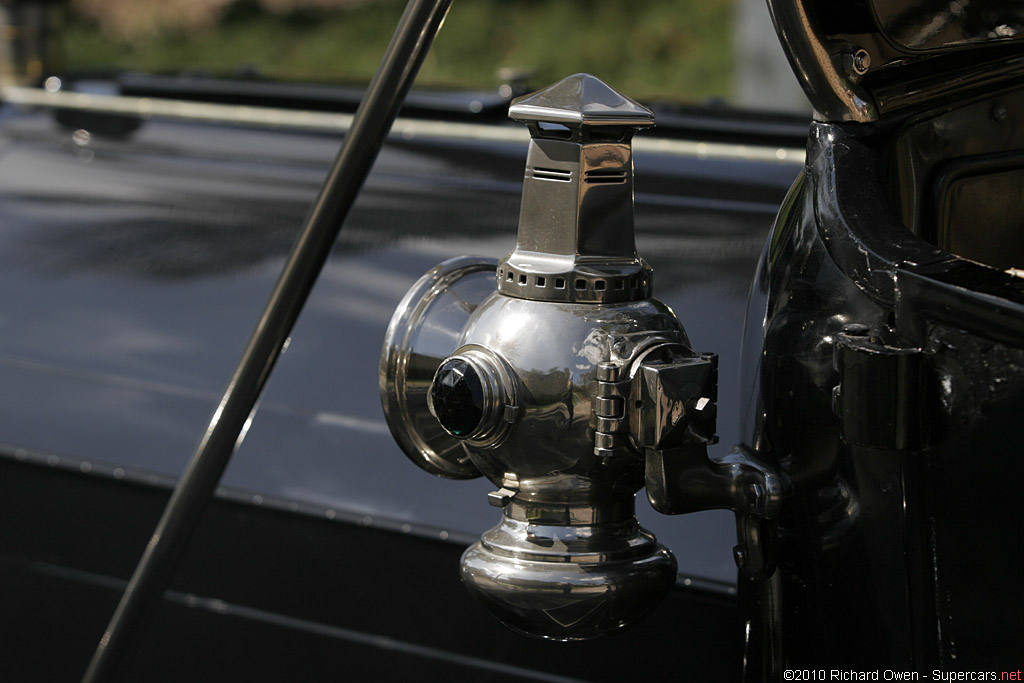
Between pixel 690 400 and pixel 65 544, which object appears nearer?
pixel 690 400

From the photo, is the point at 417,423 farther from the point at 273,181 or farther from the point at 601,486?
the point at 273,181

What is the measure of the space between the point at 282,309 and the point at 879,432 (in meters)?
0.51

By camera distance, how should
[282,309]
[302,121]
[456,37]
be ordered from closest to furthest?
1. [282,309]
2. [302,121]
3. [456,37]

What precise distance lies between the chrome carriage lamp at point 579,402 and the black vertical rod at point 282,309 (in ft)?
0.49

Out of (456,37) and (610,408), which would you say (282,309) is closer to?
(610,408)

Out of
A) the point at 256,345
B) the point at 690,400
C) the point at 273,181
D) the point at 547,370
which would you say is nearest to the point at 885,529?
the point at 690,400

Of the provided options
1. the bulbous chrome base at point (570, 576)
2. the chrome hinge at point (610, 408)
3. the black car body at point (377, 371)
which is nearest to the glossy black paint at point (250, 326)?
the black car body at point (377, 371)

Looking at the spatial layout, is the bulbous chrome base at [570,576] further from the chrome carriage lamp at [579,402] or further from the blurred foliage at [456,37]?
the blurred foliage at [456,37]

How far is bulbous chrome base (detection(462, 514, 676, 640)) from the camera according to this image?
978 mm

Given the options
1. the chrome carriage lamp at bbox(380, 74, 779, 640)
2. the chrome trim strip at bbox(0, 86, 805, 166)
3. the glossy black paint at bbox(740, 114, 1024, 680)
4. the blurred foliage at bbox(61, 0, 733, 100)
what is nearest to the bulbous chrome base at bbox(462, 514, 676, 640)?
the chrome carriage lamp at bbox(380, 74, 779, 640)

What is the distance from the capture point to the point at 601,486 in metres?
0.99


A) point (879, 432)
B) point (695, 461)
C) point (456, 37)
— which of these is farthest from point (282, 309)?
point (456, 37)

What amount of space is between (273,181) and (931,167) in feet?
3.88

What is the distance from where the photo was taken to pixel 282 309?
3.66 feet
